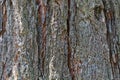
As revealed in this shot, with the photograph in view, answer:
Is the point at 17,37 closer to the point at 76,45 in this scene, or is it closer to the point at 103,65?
the point at 76,45

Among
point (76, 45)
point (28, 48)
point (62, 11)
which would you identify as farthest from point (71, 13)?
point (28, 48)

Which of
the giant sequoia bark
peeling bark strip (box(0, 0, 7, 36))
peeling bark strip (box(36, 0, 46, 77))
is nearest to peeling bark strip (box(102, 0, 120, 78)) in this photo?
the giant sequoia bark

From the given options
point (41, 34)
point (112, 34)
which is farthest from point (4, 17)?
point (112, 34)

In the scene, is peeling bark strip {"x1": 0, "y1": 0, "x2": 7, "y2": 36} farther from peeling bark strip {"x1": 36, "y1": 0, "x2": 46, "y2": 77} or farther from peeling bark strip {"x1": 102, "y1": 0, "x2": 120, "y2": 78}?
peeling bark strip {"x1": 102, "y1": 0, "x2": 120, "y2": 78}

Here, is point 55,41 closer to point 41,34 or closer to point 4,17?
point 41,34

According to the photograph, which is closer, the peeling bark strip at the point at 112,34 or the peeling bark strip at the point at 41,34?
the peeling bark strip at the point at 41,34

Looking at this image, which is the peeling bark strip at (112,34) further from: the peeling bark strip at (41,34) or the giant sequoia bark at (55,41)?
the peeling bark strip at (41,34)

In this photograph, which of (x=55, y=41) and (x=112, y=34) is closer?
(x=55, y=41)

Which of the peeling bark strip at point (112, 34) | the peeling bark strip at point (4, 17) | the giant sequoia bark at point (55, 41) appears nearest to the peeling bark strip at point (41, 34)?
the giant sequoia bark at point (55, 41)
